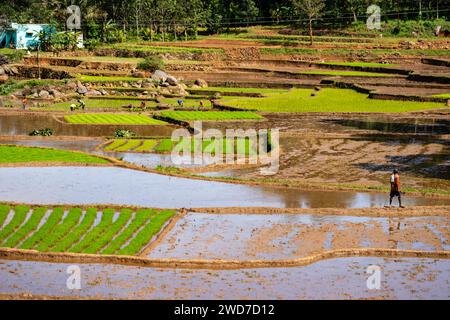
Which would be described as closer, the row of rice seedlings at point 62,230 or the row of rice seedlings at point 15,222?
the row of rice seedlings at point 62,230

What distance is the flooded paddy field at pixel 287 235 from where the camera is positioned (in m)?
28.8

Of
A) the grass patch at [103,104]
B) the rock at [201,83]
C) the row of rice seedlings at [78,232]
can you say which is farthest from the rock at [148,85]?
the row of rice seedlings at [78,232]

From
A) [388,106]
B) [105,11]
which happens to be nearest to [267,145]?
[388,106]

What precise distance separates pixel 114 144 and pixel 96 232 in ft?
73.0

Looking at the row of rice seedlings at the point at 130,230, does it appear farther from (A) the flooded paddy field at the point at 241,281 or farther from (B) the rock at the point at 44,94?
(B) the rock at the point at 44,94

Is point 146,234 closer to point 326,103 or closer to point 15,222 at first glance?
point 15,222

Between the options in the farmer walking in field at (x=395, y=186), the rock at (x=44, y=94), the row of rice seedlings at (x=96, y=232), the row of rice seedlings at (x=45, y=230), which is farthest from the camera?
the rock at (x=44, y=94)

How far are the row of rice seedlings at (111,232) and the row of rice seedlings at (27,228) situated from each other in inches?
97.1

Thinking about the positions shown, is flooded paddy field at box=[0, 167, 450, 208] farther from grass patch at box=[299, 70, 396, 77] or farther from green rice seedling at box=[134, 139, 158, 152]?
grass patch at box=[299, 70, 396, 77]

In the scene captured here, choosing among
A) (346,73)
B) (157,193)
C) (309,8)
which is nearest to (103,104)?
(346,73)

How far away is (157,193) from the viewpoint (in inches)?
1490
